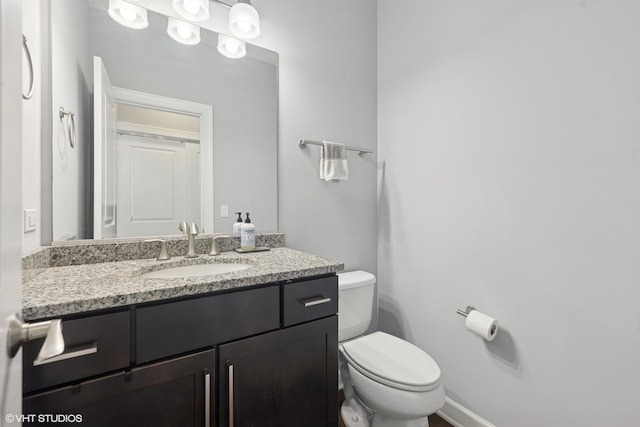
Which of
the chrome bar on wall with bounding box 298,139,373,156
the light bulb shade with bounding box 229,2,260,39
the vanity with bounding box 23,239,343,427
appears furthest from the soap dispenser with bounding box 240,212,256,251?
the light bulb shade with bounding box 229,2,260,39

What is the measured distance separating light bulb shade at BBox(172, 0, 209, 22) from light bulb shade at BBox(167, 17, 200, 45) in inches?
1.3

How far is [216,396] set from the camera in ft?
2.77

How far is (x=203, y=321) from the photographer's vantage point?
0.82m

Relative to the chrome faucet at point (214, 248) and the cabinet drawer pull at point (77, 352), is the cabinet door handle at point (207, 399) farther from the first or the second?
the chrome faucet at point (214, 248)

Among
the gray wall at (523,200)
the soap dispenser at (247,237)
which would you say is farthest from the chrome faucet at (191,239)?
the gray wall at (523,200)

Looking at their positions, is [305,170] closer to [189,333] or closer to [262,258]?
[262,258]

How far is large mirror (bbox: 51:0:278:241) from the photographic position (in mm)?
1122

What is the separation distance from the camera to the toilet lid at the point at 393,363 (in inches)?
45.2

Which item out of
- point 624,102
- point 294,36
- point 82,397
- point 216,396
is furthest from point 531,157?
point 82,397

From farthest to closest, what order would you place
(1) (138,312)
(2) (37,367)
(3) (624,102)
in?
(3) (624,102) < (1) (138,312) < (2) (37,367)

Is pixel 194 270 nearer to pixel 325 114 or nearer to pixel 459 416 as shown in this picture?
pixel 325 114

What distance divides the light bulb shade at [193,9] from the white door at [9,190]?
1002 millimetres

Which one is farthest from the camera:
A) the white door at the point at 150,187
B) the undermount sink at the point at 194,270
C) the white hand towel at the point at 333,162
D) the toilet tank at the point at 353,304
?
the white hand towel at the point at 333,162

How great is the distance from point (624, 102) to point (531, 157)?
32 centimetres
